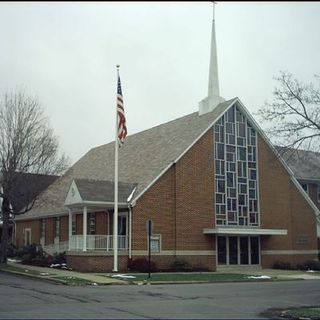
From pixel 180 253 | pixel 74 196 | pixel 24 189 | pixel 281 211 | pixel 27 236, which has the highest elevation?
pixel 24 189

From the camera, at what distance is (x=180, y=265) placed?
108 ft

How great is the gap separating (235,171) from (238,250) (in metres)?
5.05

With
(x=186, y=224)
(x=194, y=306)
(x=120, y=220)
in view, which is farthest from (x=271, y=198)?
(x=194, y=306)

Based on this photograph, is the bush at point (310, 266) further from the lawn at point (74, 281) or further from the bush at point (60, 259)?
the lawn at point (74, 281)

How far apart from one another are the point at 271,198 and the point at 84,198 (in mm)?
13748

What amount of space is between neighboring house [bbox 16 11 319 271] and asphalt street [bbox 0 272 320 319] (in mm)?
9130

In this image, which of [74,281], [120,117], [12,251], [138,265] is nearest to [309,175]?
[138,265]

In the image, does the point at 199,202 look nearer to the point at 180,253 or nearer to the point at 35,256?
the point at 180,253

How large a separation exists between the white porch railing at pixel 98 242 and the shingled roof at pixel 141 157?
9.10ft

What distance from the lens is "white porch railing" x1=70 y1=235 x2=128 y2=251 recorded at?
3228 centimetres

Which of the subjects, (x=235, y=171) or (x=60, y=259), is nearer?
(x=60, y=259)

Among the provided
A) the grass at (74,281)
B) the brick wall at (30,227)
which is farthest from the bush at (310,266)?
the brick wall at (30,227)

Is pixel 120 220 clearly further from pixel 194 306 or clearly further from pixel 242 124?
pixel 194 306

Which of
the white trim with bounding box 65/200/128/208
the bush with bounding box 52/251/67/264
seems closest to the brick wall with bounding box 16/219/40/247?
the bush with bounding box 52/251/67/264
